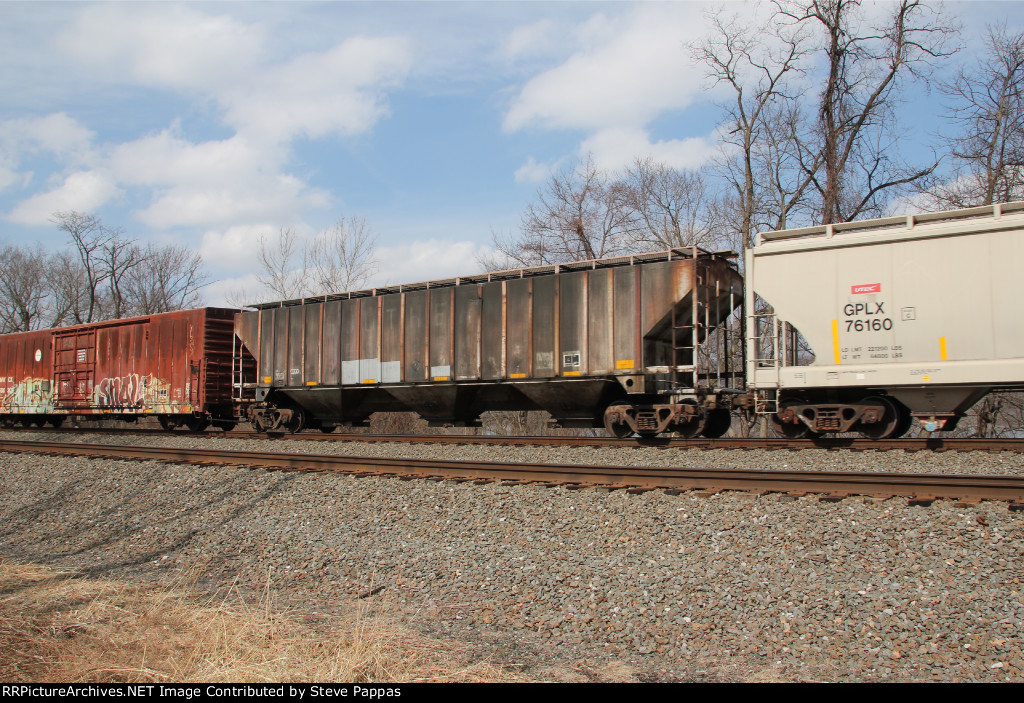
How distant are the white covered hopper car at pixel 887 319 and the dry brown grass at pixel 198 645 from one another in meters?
8.73

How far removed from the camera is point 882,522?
567 centimetres

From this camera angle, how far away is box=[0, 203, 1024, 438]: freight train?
10164mm

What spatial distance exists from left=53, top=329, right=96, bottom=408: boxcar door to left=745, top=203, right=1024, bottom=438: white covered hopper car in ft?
67.5

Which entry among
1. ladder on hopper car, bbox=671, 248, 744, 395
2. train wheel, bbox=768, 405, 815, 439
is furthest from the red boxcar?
train wheel, bbox=768, 405, 815, 439

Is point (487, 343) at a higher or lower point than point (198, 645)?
higher

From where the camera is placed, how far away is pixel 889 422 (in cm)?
1087

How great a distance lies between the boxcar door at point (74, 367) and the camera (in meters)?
22.0

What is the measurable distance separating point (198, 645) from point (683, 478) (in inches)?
206

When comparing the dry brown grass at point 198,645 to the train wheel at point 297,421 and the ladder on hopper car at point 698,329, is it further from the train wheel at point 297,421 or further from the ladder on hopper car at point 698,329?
the train wheel at point 297,421

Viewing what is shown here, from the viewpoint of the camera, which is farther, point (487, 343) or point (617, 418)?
point (487, 343)

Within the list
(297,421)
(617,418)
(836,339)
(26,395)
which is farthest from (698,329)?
(26,395)

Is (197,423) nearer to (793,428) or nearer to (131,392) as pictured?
(131,392)

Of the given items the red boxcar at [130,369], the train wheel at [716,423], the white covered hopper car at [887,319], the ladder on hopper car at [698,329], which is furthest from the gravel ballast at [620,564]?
the red boxcar at [130,369]
